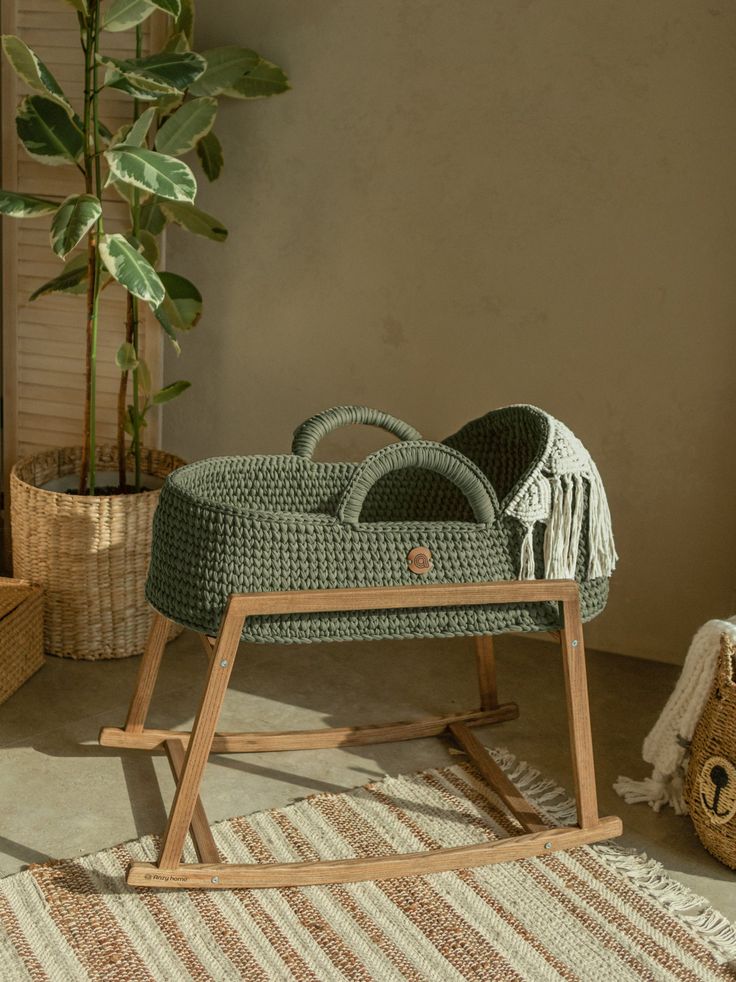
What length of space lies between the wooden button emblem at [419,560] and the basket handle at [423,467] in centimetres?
10

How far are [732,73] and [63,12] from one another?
141 centimetres

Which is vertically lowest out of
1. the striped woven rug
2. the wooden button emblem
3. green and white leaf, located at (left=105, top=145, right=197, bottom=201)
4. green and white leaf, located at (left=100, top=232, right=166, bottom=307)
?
the striped woven rug

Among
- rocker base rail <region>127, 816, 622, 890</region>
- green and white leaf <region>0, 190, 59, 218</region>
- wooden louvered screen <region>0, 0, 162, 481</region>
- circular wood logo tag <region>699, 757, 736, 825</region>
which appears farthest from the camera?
wooden louvered screen <region>0, 0, 162, 481</region>

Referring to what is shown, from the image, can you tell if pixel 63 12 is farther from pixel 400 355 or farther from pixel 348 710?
pixel 348 710

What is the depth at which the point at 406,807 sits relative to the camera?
6.06 feet

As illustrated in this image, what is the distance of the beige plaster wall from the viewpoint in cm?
222

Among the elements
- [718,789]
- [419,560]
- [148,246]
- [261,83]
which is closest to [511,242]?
[261,83]

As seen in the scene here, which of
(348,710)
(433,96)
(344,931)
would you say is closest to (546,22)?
(433,96)

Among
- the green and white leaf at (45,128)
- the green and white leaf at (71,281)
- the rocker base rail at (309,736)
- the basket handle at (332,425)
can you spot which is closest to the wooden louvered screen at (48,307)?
the green and white leaf at (71,281)

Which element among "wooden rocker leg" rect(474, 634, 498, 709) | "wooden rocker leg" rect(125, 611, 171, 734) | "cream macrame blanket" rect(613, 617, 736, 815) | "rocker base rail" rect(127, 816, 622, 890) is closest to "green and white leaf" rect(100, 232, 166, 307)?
"wooden rocker leg" rect(125, 611, 171, 734)

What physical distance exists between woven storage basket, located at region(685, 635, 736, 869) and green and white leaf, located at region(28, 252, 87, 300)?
4.86ft

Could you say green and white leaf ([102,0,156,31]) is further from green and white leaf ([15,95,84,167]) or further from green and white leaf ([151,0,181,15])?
green and white leaf ([15,95,84,167])

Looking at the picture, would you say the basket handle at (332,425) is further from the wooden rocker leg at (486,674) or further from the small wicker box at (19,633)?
the small wicker box at (19,633)

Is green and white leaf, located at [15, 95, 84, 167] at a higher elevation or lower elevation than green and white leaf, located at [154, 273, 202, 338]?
higher
